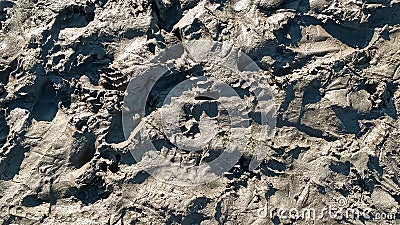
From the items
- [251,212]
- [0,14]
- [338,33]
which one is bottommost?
[251,212]

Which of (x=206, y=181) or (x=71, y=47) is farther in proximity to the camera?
(x=71, y=47)

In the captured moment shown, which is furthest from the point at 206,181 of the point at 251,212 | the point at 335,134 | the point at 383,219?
the point at 383,219

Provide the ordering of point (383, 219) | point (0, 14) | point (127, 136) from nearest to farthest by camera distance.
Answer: point (383, 219), point (127, 136), point (0, 14)

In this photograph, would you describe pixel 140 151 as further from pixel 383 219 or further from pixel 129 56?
pixel 383 219

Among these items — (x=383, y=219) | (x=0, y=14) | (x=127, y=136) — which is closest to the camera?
(x=383, y=219)

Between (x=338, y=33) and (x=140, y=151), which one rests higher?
(x=338, y=33)

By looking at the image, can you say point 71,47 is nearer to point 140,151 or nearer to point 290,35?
point 140,151

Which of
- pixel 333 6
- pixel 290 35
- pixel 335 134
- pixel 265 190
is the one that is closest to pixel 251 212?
pixel 265 190
